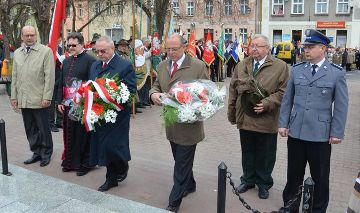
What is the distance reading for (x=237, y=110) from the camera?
16.6 ft

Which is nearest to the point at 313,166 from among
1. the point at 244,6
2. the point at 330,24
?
the point at 330,24

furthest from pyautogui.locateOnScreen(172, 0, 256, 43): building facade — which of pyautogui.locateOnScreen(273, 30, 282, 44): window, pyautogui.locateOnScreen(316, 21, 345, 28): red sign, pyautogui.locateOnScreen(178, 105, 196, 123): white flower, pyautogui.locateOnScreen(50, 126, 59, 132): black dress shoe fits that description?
pyautogui.locateOnScreen(178, 105, 196, 123): white flower

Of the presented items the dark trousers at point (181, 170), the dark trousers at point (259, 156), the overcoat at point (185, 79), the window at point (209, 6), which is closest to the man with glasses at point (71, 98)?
the overcoat at point (185, 79)

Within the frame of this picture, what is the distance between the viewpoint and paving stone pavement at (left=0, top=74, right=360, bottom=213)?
16.2ft

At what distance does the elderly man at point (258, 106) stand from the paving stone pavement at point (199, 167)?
0.34 meters

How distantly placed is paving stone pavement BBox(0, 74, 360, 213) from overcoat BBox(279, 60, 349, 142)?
1119 mm

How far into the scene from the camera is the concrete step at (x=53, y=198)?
4270mm

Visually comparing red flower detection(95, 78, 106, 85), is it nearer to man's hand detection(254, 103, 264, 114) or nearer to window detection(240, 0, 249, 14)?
man's hand detection(254, 103, 264, 114)

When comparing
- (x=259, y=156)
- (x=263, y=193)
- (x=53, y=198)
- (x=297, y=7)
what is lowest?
(x=263, y=193)

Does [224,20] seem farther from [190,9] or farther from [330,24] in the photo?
[330,24]

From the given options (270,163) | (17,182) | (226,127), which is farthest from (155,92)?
(226,127)

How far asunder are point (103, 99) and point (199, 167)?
2181 millimetres

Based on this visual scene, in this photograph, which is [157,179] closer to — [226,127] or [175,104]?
[175,104]

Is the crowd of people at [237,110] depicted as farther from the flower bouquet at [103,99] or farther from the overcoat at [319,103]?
the flower bouquet at [103,99]
